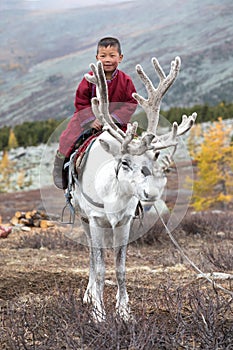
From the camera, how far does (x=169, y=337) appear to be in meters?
3.22

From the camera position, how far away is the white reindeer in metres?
3.54

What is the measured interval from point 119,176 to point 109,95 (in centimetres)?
123

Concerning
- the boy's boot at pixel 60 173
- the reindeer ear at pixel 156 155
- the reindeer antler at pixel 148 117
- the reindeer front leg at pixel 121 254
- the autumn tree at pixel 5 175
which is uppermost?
the reindeer antler at pixel 148 117

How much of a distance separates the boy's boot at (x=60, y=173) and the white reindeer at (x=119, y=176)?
328 mm

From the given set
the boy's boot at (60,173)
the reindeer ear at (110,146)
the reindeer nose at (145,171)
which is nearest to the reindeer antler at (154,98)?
the reindeer ear at (110,146)

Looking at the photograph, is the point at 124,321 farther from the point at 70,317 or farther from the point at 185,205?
the point at 185,205

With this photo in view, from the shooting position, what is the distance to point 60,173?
16.6 ft

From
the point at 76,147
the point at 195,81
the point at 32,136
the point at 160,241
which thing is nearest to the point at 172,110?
the point at 32,136

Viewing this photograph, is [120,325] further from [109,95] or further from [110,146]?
[109,95]

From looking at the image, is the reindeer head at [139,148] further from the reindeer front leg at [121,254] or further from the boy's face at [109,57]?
the boy's face at [109,57]

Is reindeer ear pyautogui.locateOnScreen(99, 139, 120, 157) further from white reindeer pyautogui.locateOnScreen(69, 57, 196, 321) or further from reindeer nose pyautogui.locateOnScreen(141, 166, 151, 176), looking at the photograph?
reindeer nose pyautogui.locateOnScreen(141, 166, 151, 176)

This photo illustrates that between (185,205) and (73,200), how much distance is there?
96cm

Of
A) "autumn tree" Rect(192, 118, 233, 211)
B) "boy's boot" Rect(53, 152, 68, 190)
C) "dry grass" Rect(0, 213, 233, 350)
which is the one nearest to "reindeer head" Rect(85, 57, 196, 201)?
"dry grass" Rect(0, 213, 233, 350)

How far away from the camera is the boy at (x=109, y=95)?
4582mm
